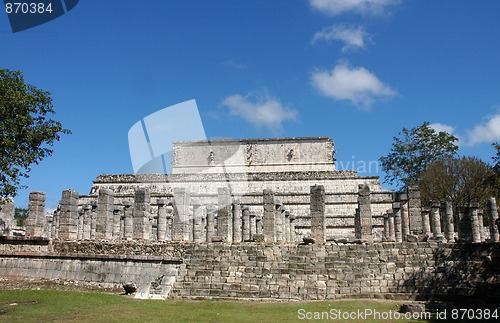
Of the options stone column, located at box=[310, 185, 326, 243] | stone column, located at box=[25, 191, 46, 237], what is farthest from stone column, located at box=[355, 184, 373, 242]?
stone column, located at box=[25, 191, 46, 237]

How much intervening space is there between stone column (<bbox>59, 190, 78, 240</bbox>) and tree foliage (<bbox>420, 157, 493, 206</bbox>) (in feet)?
75.2

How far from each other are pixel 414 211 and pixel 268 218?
5.15 m

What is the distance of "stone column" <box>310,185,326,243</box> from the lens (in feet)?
57.7

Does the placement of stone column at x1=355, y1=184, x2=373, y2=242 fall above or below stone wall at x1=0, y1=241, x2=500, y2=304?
above

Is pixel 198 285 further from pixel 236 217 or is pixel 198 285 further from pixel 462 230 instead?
pixel 462 230

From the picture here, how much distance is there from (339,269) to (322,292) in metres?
1.09

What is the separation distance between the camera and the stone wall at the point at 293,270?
13.7m

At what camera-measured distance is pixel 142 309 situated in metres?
11.9

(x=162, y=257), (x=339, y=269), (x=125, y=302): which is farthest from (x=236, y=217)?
(x=125, y=302)

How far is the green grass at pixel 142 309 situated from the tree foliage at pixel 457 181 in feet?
71.6

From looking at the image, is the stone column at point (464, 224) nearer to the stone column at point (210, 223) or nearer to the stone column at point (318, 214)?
the stone column at point (318, 214)

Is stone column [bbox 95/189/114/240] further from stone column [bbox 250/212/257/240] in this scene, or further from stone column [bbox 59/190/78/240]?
stone column [bbox 250/212/257/240]

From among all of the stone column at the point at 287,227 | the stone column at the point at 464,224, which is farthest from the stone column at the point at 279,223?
the stone column at the point at 464,224

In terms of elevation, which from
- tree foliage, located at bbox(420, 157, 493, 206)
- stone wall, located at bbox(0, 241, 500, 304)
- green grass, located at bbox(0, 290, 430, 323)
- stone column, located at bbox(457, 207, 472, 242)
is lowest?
green grass, located at bbox(0, 290, 430, 323)
